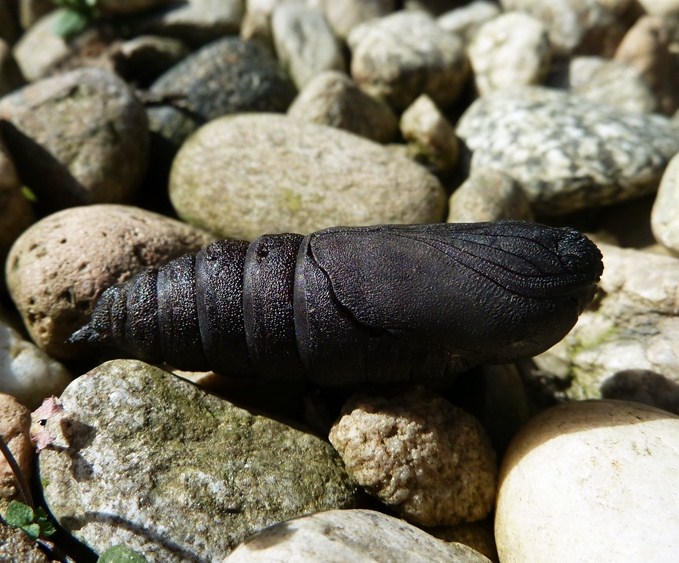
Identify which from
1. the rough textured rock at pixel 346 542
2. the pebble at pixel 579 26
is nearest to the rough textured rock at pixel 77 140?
the rough textured rock at pixel 346 542

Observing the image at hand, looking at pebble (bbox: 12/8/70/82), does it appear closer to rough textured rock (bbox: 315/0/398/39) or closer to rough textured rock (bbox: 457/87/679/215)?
rough textured rock (bbox: 315/0/398/39)

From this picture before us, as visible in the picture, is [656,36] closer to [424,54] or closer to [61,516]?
[424,54]

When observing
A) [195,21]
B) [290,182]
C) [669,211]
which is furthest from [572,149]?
[195,21]

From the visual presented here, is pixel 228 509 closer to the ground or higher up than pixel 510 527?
higher up

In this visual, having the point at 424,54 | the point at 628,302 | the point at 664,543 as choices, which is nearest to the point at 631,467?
the point at 664,543

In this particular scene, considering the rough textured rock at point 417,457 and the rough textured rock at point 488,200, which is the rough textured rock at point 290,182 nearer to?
the rough textured rock at point 488,200

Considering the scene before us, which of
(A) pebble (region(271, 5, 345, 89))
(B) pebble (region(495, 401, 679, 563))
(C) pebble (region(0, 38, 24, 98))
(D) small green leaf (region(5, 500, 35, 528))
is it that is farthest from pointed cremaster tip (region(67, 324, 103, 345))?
(A) pebble (region(271, 5, 345, 89))

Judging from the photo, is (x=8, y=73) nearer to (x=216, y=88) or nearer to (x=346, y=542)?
(x=216, y=88)
